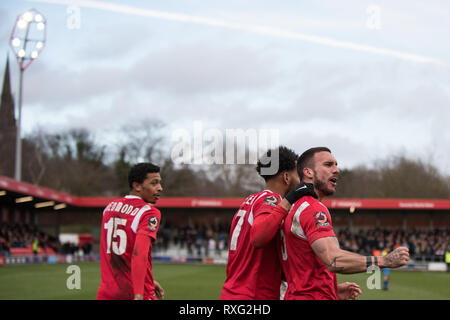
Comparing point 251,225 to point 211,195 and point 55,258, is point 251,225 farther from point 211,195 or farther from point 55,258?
point 211,195

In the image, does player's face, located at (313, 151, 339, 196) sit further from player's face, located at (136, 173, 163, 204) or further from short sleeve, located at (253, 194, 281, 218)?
player's face, located at (136, 173, 163, 204)

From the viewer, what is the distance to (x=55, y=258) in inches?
1405

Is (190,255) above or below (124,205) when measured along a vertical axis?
below

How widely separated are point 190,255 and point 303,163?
3560 cm

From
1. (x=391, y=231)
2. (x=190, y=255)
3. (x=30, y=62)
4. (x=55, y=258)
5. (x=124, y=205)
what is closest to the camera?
(x=124, y=205)

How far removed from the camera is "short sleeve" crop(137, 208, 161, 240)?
17.3ft

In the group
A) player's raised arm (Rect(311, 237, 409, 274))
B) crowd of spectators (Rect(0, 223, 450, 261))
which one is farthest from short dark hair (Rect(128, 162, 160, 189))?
crowd of spectators (Rect(0, 223, 450, 261))

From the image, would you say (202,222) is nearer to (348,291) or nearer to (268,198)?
(348,291)

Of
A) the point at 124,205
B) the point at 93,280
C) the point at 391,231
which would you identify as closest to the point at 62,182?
A: the point at 391,231

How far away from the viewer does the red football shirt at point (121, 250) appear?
541 cm

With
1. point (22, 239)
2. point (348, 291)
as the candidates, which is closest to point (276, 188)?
point (348, 291)

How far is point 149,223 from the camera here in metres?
5.30

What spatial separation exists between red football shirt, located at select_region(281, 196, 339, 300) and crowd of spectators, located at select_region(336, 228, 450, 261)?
30.1 m
